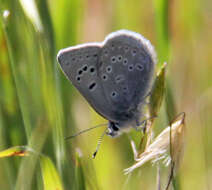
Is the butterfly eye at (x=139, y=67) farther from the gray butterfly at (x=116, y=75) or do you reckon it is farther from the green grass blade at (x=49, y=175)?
the green grass blade at (x=49, y=175)

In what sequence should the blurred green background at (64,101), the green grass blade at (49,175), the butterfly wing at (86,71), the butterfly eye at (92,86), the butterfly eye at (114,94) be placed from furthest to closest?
1. the butterfly eye at (114,94)
2. the butterfly eye at (92,86)
3. the butterfly wing at (86,71)
4. the blurred green background at (64,101)
5. the green grass blade at (49,175)

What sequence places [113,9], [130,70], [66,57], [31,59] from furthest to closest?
1. [113,9]
2. [130,70]
3. [31,59]
4. [66,57]

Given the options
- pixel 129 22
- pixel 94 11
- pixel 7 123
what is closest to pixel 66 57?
pixel 7 123

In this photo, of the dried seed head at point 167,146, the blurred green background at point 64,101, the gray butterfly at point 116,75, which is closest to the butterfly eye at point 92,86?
the gray butterfly at point 116,75

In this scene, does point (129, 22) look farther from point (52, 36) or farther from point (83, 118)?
point (52, 36)

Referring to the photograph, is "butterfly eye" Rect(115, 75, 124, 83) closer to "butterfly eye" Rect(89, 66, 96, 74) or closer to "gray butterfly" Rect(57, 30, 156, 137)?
"gray butterfly" Rect(57, 30, 156, 137)

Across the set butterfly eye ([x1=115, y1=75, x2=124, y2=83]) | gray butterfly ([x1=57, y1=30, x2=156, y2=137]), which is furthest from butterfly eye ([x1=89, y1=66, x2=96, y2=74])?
butterfly eye ([x1=115, y1=75, x2=124, y2=83])
